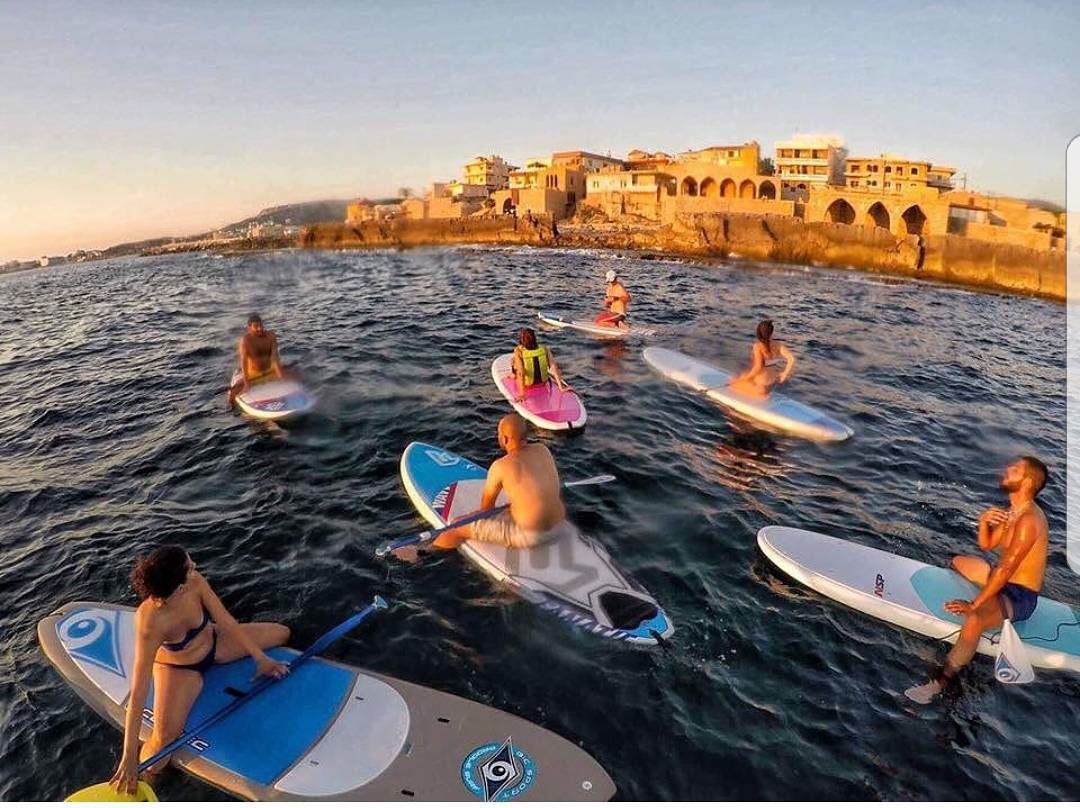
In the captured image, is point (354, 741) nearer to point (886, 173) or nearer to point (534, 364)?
point (534, 364)

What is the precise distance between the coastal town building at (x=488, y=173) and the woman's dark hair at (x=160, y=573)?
98686 millimetres

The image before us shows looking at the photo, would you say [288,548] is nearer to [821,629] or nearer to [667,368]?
[821,629]

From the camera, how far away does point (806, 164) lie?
7144 centimetres

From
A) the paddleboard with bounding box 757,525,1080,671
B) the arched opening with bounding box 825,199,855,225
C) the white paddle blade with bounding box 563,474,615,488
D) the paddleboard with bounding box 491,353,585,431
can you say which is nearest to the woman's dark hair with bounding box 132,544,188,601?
the white paddle blade with bounding box 563,474,615,488

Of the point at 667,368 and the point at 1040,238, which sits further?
the point at 1040,238

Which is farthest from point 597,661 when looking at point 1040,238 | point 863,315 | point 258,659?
point 1040,238

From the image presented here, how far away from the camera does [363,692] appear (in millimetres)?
5625

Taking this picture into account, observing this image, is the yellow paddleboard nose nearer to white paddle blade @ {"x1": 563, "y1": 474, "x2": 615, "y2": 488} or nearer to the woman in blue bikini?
the woman in blue bikini

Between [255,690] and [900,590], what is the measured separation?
7188mm

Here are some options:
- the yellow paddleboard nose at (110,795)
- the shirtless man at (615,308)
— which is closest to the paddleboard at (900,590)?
the yellow paddleboard nose at (110,795)

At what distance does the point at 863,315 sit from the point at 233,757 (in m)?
29.1

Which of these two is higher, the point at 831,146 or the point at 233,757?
the point at 831,146

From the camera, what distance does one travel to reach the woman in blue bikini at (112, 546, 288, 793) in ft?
15.4

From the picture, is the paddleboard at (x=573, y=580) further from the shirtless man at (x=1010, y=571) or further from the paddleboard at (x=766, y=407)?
the paddleboard at (x=766, y=407)
